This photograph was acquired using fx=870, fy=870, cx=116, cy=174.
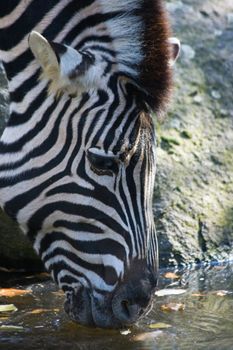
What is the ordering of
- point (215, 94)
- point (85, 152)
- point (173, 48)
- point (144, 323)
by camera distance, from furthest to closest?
point (215, 94) < point (144, 323) < point (173, 48) < point (85, 152)

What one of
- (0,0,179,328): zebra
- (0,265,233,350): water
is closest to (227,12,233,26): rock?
(0,265,233,350): water

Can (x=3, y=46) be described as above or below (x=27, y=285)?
above

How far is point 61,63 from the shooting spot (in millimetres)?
4871

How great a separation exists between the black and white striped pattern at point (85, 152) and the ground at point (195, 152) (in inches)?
79.6

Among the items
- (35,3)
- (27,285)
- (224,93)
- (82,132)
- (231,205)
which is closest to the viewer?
(82,132)

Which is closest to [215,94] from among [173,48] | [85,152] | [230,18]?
[230,18]

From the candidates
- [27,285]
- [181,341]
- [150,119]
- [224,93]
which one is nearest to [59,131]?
[150,119]

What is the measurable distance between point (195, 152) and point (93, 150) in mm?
3265

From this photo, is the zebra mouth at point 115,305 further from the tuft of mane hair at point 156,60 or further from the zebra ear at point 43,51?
the zebra ear at point 43,51

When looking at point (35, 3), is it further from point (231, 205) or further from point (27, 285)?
point (231, 205)

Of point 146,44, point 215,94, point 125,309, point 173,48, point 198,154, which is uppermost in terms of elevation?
point 146,44

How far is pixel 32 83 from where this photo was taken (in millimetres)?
5254

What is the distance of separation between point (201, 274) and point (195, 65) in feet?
8.05

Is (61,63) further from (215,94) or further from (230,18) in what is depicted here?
(230,18)
